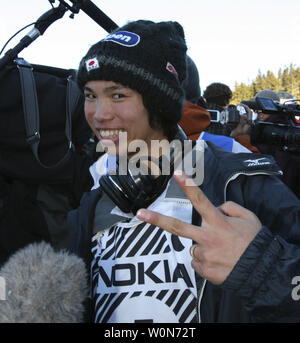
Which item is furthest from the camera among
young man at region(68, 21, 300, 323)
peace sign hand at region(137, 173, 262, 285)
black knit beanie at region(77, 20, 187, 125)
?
black knit beanie at region(77, 20, 187, 125)

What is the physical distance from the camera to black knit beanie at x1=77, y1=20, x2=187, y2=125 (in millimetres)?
1504

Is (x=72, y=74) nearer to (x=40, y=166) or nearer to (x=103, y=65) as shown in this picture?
(x=40, y=166)

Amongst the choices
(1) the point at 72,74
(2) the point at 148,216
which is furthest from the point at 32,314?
(1) the point at 72,74

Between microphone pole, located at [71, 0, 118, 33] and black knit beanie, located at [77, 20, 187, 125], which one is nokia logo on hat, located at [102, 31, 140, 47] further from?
microphone pole, located at [71, 0, 118, 33]

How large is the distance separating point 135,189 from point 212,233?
1.72 ft

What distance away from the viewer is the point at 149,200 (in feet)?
4.63

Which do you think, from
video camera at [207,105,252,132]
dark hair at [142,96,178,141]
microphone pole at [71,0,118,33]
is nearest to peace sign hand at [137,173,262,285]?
dark hair at [142,96,178,141]

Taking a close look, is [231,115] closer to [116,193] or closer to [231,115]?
[231,115]

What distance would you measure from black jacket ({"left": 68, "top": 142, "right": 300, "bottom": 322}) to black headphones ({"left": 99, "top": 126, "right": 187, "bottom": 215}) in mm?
192

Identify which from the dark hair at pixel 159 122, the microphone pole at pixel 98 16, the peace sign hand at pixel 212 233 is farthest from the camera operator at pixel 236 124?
the peace sign hand at pixel 212 233

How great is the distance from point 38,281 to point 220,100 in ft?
11.4

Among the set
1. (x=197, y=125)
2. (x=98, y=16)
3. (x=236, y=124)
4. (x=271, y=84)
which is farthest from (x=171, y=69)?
(x=271, y=84)

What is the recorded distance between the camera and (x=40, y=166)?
7.06 ft

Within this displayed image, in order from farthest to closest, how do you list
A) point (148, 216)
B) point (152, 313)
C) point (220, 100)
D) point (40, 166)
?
1. point (220, 100)
2. point (40, 166)
3. point (152, 313)
4. point (148, 216)
